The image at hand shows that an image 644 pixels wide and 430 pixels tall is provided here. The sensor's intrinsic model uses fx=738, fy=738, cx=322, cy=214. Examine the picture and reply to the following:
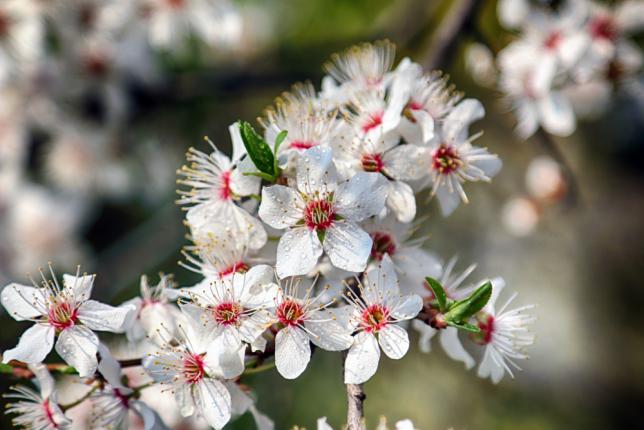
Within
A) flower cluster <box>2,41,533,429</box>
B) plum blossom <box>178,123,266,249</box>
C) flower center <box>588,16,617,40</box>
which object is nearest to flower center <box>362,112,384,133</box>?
flower cluster <box>2,41,533,429</box>

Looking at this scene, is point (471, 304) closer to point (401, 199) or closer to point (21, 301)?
point (401, 199)

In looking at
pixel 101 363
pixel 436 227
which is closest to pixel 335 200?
pixel 101 363

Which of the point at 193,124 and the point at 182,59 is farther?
the point at 182,59

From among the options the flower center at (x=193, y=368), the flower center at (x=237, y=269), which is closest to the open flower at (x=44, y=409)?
the flower center at (x=193, y=368)

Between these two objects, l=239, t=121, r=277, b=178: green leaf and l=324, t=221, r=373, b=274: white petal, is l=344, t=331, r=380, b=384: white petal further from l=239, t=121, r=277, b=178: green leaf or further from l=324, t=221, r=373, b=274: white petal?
l=239, t=121, r=277, b=178: green leaf

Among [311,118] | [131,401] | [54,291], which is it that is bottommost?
[131,401]

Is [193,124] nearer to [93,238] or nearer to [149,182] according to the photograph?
[149,182]
